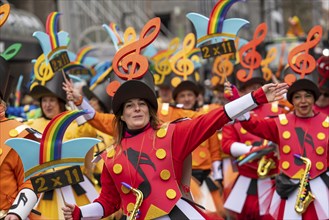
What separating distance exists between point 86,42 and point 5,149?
1792 cm

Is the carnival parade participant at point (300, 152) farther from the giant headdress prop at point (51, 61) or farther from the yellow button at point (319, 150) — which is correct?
the giant headdress prop at point (51, 61)

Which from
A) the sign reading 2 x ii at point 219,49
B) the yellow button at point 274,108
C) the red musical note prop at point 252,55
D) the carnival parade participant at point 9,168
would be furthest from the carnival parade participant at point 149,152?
the yellow button at point 274,108

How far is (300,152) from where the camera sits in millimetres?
6840

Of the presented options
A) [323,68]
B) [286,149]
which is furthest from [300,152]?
[323,68]

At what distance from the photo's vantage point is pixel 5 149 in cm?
559

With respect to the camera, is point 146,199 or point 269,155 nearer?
point 146,199

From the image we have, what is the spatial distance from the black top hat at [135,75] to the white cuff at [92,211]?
69cm

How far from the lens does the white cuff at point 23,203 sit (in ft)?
16.8

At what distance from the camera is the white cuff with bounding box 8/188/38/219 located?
16.8ft

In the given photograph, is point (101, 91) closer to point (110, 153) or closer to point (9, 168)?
point (9, 168)

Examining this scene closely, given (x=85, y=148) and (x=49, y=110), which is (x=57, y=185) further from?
(x=49, y=110)

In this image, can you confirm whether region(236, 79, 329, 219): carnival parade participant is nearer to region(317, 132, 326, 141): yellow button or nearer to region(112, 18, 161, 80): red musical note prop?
region(317, 132, 326, 141): yellow button

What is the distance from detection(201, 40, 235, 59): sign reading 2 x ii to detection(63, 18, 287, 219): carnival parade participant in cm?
145

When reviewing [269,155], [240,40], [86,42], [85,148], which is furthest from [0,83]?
[86,42]
